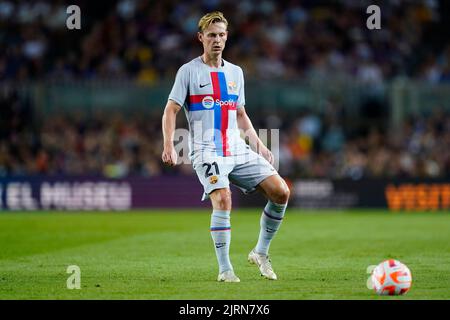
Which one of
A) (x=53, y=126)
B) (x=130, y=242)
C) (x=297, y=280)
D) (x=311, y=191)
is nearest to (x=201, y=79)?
(x=297, y=280)

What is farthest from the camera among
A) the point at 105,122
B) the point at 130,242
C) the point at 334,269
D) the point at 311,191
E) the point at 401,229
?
the point at 105,122

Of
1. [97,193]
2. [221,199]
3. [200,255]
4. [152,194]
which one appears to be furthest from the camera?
[152,194]

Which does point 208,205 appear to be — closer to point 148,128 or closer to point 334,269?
point 148,128

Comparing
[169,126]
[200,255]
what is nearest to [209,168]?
[169,126]

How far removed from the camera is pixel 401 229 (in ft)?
61.3

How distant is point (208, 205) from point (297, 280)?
1596 centimetres

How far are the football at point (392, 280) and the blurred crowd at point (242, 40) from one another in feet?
60.4

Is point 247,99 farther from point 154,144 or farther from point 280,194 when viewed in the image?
point 280,194

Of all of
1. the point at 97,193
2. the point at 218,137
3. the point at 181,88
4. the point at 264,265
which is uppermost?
the point at 181,88

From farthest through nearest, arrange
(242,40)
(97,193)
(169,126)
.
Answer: (242,40) → (97,193) → (169,126)

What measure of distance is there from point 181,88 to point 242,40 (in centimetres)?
1806

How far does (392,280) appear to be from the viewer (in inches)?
359

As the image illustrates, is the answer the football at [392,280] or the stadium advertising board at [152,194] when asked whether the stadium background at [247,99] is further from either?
the football at [392,280]

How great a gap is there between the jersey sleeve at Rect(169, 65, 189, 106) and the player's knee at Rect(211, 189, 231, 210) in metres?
1.08
